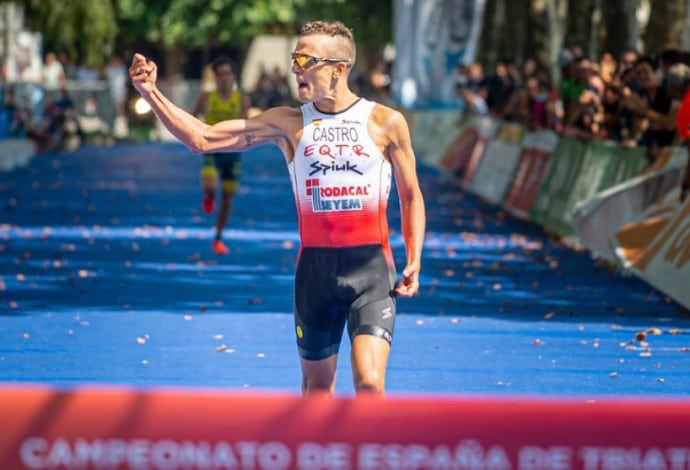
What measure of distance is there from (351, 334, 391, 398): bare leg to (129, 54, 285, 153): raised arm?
0.99 metres

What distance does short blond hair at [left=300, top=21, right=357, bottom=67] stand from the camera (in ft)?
24.2

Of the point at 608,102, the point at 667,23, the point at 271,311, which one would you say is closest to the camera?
the point at 271,311

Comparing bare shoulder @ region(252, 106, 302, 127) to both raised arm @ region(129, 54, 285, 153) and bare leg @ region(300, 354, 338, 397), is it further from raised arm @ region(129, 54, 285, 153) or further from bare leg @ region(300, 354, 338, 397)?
bare leg @ region(300, 354, 338, 397)

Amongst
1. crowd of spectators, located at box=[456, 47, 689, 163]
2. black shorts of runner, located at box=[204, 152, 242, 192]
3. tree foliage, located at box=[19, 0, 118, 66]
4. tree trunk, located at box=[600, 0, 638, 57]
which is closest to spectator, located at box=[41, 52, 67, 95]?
tree foliage, located at box=[19, 0, 118, 66]

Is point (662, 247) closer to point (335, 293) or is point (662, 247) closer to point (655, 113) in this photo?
point (655, 113)

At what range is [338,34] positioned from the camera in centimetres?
743

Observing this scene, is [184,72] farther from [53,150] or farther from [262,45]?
[53,150]

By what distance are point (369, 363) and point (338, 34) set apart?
4.68 feet

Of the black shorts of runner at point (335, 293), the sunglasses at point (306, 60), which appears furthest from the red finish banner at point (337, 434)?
the sunglasses at point (306, 60)

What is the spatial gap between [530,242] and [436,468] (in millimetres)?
17652

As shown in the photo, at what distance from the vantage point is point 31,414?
4.64 metres

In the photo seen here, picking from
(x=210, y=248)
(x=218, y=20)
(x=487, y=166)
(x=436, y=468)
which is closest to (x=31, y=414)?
(x=436, y=468)

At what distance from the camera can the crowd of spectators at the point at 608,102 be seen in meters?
18.7

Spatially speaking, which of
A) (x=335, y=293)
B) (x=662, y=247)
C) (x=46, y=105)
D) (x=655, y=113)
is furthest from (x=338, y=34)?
(x=46, y=105)
